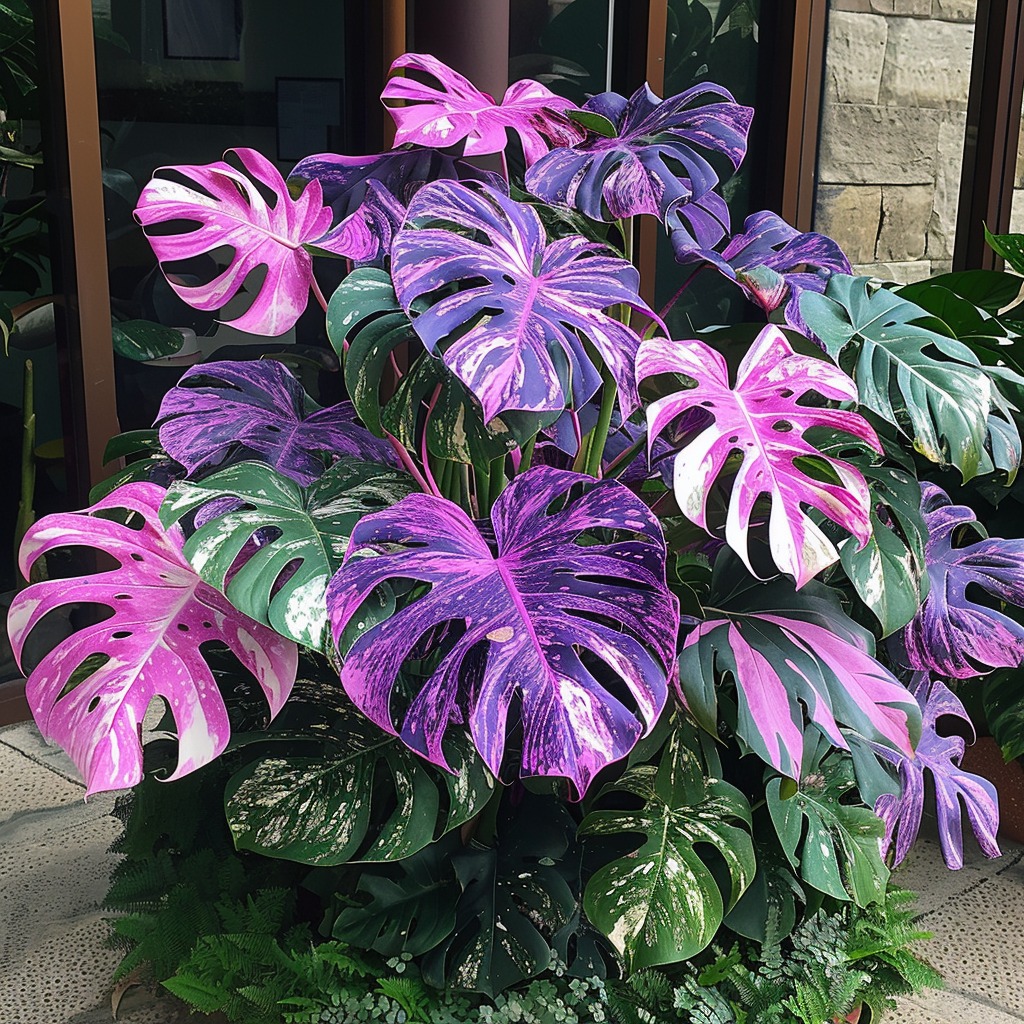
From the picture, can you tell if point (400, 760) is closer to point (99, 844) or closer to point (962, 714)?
point (962, 714)

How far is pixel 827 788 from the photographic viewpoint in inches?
51.5

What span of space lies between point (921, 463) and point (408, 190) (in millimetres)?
1054

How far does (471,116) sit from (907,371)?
0.61 m

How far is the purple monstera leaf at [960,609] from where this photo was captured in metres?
1.36

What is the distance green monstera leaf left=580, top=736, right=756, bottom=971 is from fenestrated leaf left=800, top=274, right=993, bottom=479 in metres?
0.45

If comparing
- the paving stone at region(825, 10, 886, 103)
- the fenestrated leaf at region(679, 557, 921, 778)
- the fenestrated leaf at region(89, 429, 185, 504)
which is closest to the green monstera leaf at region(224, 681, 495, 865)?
the fenestrated leaf at region(679, 557, 921, 778)

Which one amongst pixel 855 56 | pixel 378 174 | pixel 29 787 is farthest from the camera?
pixel 855 56

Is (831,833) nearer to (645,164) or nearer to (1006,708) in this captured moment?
(1006,708)

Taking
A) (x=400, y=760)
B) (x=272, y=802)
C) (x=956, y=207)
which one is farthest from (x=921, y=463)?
(x=956, y=207)

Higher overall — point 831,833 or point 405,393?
point 405,393

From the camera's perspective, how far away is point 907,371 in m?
1.31

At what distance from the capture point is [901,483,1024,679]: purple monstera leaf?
4.45 ft

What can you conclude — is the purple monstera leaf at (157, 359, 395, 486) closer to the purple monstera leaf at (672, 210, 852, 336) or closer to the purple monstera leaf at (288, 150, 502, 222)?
the purple monstera leaf at (288, 150, 502, 222)

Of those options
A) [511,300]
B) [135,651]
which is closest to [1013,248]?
[511,300]
